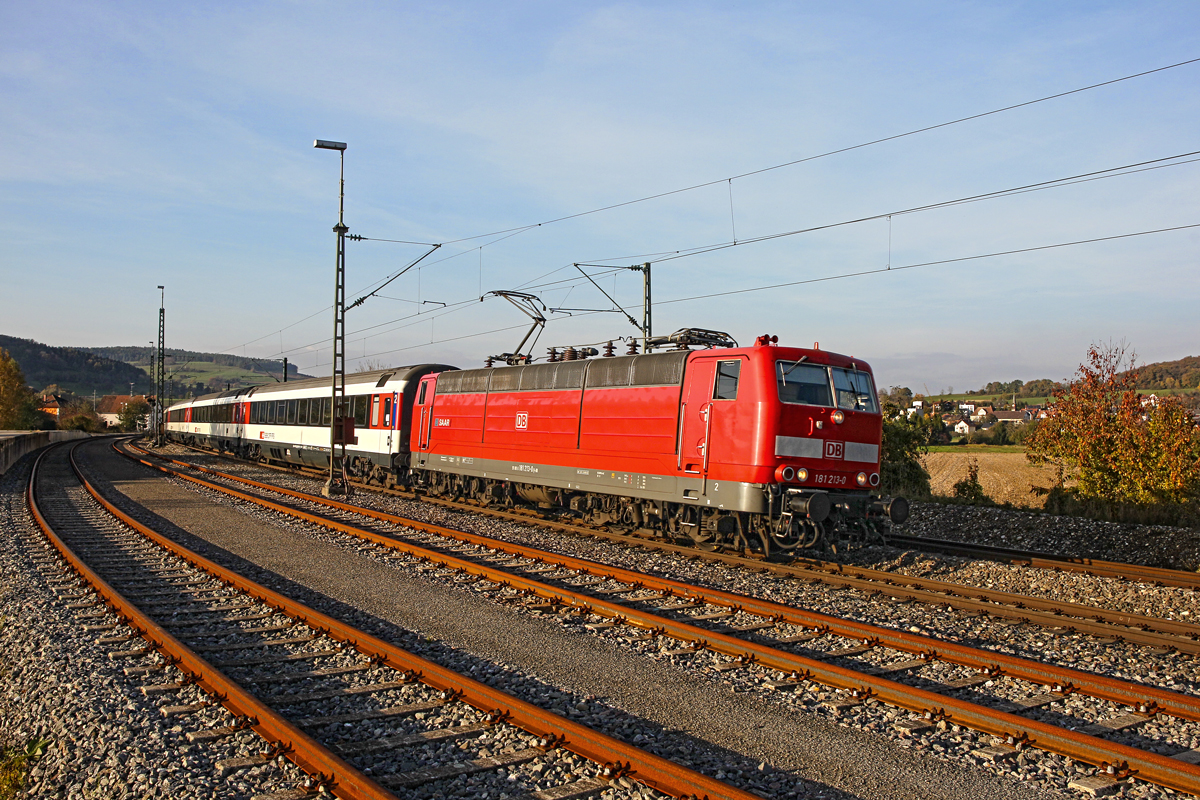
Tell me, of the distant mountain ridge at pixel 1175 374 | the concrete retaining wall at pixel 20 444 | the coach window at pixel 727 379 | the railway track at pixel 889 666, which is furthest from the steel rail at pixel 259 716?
the distant mountain ridge at pixel 1175 374

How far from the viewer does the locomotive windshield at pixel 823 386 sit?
12.3 m

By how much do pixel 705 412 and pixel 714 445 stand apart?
0.60 metres

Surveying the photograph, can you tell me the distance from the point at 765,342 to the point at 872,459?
2659 mm

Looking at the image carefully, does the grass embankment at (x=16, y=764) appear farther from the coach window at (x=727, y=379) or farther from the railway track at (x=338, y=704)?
the coach window at (x=727, y=379)

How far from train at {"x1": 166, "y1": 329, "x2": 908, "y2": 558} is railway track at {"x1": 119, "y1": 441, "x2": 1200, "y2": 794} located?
2635 millimetres

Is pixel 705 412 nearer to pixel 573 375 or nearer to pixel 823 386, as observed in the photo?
pixel 823 386

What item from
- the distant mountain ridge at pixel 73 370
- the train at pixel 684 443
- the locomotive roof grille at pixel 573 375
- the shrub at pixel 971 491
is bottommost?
the shrub at pixel 971 491

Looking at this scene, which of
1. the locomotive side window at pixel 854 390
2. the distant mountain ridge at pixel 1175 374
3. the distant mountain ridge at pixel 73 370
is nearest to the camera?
the locomotive side window at pixel 854 390

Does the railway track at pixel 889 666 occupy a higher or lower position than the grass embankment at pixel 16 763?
higher

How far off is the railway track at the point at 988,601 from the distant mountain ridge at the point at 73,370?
18093 cm

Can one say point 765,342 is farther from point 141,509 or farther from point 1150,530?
point 141,509

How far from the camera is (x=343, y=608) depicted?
31.4 feet

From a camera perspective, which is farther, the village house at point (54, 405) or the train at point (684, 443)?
the village house at point (54, 405)

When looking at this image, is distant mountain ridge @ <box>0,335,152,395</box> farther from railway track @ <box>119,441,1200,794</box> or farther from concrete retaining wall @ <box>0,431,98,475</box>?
railway track @ <box>119,441,1200,794</box>
